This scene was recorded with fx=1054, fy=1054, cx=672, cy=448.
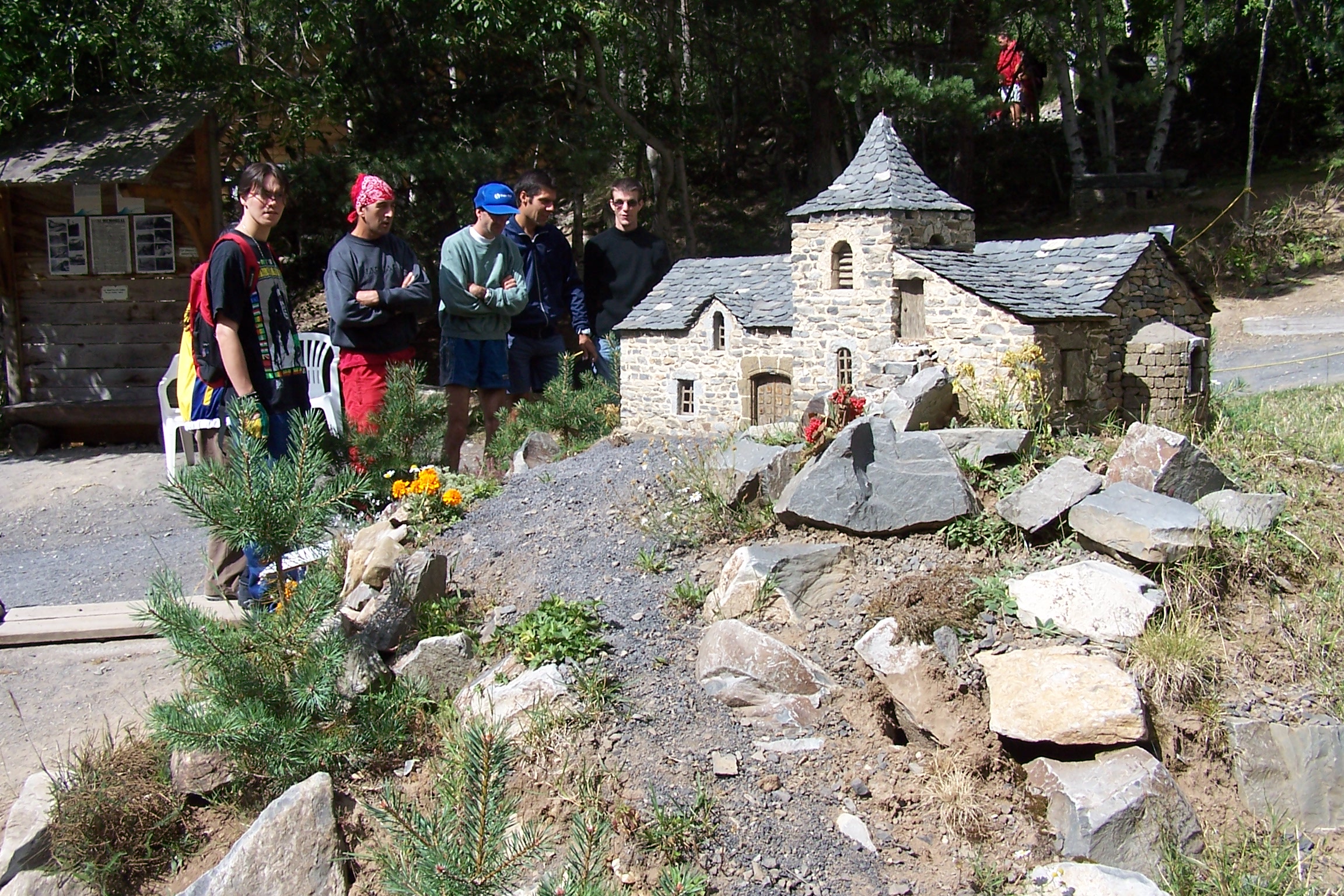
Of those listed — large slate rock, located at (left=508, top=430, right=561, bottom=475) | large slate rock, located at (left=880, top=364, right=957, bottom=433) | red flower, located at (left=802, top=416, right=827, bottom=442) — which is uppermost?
large slate rock, located at (left=880, top=364, right=957, bottom=433)

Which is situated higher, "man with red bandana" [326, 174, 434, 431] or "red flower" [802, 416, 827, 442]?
"man with red bandana" [326, 174, 434, 431]

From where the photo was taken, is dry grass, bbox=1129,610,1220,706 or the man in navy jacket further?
the man in navy jacket

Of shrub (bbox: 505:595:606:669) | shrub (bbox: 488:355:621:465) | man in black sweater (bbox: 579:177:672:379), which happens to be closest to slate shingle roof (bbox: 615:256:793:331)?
man in black sweater (bbox: 579:177:672:379)

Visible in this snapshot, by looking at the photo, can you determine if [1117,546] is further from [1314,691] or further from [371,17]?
[371,17]

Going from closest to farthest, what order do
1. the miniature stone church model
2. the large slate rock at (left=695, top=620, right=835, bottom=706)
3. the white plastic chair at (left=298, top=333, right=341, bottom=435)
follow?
the large slate rock at (left=695, top=620, right=835, bottom=706)
the miniature stone church model
the white plastic chair at (left=298, top=333, right=341, bottom=435)

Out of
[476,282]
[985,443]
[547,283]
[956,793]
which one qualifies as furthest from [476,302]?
[956,793]

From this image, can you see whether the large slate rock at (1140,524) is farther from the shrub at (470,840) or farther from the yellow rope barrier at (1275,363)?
the yellow rope barrier at (1275,363)

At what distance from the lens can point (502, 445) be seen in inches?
314

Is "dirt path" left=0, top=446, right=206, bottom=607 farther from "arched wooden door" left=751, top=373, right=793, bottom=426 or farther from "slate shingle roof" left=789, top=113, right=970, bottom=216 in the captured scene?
"slate shingle roof" left=789, top=113, right=970, bottom=216

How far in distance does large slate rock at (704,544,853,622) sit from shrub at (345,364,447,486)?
2.46m

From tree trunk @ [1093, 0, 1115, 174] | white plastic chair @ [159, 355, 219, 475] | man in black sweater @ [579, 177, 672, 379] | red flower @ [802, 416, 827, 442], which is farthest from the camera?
tree trunk @ [1093, 0, 1115, 174]

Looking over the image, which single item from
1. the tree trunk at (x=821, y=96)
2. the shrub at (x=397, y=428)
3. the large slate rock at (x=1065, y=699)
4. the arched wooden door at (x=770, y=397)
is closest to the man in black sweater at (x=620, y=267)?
the arched wooden door at (x=770, y=397)

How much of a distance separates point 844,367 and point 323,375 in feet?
13.9

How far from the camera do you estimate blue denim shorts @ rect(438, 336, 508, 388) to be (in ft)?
24.4
